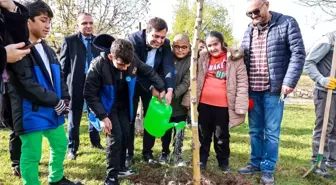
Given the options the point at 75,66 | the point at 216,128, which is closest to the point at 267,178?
the point at 216,128

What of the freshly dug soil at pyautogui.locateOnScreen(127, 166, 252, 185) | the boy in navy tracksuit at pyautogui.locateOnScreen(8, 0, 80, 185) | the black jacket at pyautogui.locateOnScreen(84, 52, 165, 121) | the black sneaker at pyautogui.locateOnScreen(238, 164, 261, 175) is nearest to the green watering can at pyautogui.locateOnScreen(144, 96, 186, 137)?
the black jacket at pyautogui.locateOnScreen(84, 52, 165, 121)

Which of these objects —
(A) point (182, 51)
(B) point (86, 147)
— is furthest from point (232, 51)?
(B) point (86, 147)

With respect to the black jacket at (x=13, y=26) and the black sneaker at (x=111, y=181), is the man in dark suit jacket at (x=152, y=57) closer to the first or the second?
the black sneaker at (x=111, y=181)

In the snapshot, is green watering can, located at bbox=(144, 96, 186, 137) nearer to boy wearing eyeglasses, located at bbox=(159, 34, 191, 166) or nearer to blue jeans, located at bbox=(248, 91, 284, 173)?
boy wearing eyeglasses, located at bbox=(159, 34, 191, 166)

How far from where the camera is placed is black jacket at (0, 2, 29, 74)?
2.18 meters

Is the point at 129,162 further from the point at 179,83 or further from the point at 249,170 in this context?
the point at 249,170

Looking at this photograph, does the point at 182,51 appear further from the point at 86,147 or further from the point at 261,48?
the point at 86,147

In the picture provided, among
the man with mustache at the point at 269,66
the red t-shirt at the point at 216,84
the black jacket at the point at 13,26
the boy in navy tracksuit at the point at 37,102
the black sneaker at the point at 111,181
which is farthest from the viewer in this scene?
the red t-shirt at the point at 216,84

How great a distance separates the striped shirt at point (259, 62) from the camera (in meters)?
3.54

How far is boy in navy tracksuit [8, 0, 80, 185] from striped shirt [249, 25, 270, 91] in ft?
7.19

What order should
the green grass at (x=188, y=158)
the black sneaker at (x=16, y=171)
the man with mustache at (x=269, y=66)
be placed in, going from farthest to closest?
the green grass at (x=188, y=158), the black sneaker at (x=16, y=171), the man with mustache at (x=269, y=66)

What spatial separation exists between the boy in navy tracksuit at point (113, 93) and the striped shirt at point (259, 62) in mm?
1316

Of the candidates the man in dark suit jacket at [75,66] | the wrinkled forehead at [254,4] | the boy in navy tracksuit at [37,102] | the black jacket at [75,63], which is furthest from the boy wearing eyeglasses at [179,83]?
the boy in navy tracksuit at [37,102]

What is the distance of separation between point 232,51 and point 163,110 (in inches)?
43.5
